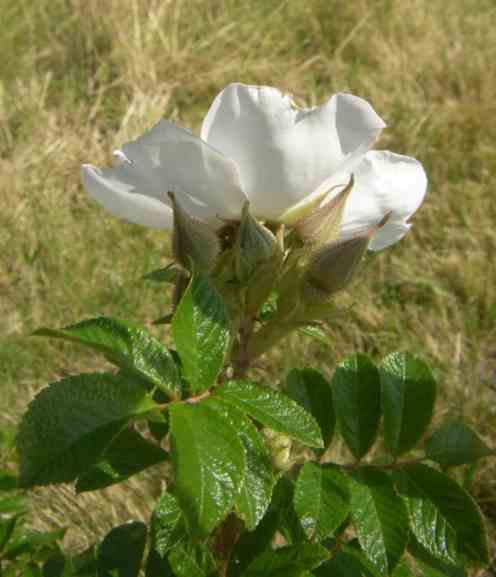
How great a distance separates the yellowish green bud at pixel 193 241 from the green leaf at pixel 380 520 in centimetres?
28

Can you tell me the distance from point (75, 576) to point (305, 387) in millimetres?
381

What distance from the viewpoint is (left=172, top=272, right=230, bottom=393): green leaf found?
0.67 metres

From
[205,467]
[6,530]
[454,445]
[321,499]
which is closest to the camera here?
[205,467]

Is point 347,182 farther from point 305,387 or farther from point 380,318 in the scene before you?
point 380,318

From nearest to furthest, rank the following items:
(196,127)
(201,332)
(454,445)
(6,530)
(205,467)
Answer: (205,467), (201,332), (454,445), (6,530), (196,127)

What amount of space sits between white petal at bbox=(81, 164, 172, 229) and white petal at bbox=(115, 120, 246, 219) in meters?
0.01

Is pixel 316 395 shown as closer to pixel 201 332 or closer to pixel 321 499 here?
pixel 321 499

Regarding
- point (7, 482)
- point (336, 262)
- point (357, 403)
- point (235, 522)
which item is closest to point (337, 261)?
point (336, 262)

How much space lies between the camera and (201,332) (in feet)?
2.24

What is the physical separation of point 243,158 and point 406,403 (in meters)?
0.35

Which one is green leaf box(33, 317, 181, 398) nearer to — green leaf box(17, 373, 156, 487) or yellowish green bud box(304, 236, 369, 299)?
green leaf box(17, 373, 156, 487)

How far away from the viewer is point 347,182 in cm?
79

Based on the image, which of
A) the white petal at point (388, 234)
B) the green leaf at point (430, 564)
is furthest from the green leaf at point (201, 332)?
the green leaf at point (430, 564)

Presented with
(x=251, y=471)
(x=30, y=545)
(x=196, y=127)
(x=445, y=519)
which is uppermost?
(x=251, y=471)
